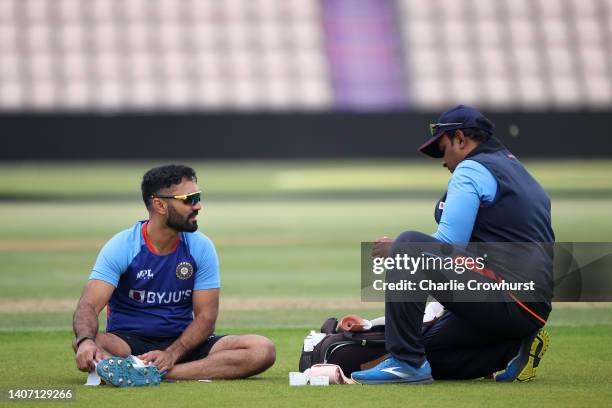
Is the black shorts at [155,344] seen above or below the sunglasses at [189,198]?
below

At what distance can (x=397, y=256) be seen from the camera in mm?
7098

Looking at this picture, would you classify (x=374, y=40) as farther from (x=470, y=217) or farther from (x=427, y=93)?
(x=470, y=217)

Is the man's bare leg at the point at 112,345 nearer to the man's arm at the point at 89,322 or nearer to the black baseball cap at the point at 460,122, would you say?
the man's arm at the point at 89,322

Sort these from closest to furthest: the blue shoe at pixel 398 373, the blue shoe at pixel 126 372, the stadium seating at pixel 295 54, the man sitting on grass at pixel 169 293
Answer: the blue shoe at pixel 126 372, the blue shoe at pixel 398 373, the man sitting on grass at pixel 169 293, the stadium seating at pixel 295 54

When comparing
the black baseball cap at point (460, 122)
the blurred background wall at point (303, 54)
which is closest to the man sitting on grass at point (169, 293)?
the black baseball cap at point (460, 122)

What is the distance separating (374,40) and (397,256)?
41621 mm

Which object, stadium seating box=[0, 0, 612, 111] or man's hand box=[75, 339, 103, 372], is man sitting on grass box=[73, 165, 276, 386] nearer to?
man's hand box=[75, 339, 103, 372]

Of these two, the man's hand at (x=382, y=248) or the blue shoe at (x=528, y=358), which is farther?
the blue shoe at (x=528, y=358)

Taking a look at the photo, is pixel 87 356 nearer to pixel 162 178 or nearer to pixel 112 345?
pixel 112 345

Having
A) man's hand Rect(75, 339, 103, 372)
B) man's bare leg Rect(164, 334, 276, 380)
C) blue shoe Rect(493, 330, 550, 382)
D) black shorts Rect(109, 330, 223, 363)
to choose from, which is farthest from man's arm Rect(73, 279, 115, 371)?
blue shoe Rect(493, 330, 550, 382)

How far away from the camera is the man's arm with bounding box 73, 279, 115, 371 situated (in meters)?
7.30

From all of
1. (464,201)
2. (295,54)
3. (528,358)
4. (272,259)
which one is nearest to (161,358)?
(464,201)

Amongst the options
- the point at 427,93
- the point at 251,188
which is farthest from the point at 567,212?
the point at 427,93

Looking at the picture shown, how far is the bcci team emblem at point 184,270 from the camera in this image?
770 centimetres
